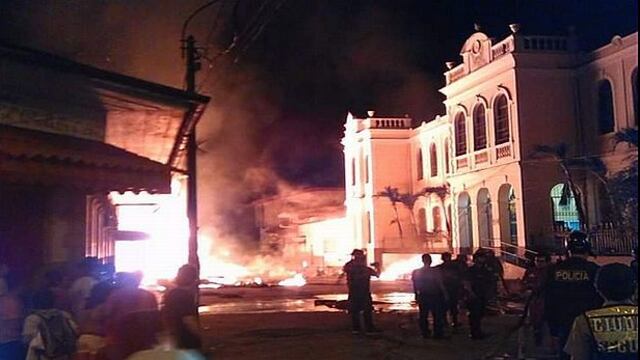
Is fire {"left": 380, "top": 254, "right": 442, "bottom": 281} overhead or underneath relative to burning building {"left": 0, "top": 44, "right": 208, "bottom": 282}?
underneath

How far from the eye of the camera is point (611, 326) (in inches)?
149

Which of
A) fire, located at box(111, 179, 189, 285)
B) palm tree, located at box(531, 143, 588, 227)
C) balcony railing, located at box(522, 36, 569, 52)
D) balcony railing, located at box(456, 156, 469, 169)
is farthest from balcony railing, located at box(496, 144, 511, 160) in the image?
fire, located at box(111, 179, 189, 285)

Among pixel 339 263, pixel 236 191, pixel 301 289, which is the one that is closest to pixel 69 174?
pixel 301 289

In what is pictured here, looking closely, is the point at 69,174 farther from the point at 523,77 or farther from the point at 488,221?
the point at 488,221

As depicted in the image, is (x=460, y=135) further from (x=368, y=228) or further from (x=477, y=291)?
(x=477, y=291)

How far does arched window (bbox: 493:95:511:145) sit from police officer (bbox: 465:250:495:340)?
53.5 ft

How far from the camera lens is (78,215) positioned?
12016 millimetres

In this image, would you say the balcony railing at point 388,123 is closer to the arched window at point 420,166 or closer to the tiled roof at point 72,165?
the arched window at point 420,166

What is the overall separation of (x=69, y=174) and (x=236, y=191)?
4644 centimetres

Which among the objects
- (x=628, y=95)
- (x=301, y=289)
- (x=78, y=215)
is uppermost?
(x=628, y=95)

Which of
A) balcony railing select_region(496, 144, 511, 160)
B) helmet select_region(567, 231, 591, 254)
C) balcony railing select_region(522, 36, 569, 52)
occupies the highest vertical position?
balcony railing select_region(522, 36, 569, 52)

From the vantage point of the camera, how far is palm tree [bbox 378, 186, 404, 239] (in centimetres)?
3905

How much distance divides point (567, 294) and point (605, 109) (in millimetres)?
20653

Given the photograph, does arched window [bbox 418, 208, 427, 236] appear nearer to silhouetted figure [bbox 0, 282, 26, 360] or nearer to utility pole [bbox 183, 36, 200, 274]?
utility pole [bbox 183, 36, 200, 274]
